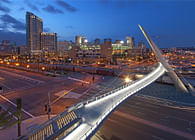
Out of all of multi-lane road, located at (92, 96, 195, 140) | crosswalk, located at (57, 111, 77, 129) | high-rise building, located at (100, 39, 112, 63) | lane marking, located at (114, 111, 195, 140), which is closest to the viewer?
crosswalk, located at (57, 111, 77, 129)

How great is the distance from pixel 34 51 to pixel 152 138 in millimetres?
209352

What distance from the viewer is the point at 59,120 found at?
11.0 m

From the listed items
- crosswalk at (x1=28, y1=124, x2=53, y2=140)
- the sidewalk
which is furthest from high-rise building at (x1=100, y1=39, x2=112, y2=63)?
crosswalk at (x1=28, y1=124, x2=53, y2=140)

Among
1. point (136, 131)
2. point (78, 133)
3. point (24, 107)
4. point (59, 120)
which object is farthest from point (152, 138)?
point (24, 107)

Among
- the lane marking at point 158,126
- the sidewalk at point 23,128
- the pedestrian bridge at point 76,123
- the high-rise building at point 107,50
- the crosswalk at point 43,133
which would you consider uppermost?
the high-rise building at point 107,50

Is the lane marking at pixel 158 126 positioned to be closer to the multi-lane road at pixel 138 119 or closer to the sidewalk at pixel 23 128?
the multi-lane road at pixel 138 119

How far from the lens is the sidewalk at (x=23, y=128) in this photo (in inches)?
494

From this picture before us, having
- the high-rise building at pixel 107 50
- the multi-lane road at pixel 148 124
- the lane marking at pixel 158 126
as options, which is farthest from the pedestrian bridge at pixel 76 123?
the high-rise building at pixel 107 50

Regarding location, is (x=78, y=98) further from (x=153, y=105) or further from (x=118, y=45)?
(x=118, y=45)

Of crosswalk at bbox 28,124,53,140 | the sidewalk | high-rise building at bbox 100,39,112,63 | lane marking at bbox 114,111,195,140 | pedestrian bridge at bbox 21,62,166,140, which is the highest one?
high-rise building at bbox 100,39,112,63

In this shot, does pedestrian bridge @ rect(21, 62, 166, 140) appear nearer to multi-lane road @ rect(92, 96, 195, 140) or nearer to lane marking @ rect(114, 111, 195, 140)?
multi-lane road @ rect(92, 96, 195, 140)

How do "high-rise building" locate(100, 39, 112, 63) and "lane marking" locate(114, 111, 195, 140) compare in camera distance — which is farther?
"high-rise building" locate(100, 39, 112, 63)

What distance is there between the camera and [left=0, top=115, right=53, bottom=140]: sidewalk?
494 inches

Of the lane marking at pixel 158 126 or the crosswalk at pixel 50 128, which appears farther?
the lane marking at pixel 158 126
